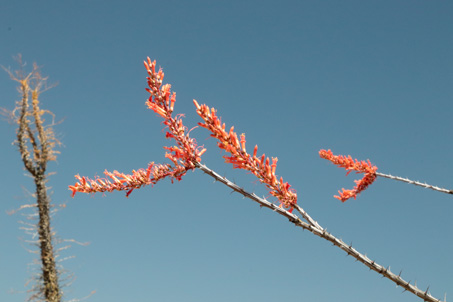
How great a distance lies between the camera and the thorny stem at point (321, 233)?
340cm

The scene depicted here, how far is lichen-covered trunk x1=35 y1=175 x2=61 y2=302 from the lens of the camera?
12930 mm

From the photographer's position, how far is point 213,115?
3.34 metres

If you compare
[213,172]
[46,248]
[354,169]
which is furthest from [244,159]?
[46,248]

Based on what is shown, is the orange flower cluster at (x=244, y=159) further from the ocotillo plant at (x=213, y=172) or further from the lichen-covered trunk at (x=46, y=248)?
the lichen-covered trunk at (x=46, y=248)

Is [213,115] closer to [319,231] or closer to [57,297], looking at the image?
[319,231]

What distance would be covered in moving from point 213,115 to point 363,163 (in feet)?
18.3

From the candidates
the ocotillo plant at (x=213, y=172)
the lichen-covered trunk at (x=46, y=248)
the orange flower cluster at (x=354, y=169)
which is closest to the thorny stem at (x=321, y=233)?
the ocotillo plant at (x=213, y=172)

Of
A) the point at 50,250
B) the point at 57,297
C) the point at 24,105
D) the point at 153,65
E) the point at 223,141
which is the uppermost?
the point at 24,105

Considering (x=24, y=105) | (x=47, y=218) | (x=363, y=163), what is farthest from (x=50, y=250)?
(x=363, y=163)

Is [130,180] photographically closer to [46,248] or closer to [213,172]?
[213,172]

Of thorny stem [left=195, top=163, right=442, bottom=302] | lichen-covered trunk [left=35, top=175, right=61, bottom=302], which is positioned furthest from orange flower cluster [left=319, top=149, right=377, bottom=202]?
lichen-covered trunk [left=35, top=175, right=61, bottom=302]

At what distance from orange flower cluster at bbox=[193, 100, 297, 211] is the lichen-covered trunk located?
11.4 m

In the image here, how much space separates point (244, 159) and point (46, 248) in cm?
1157

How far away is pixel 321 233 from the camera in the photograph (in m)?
3.50
